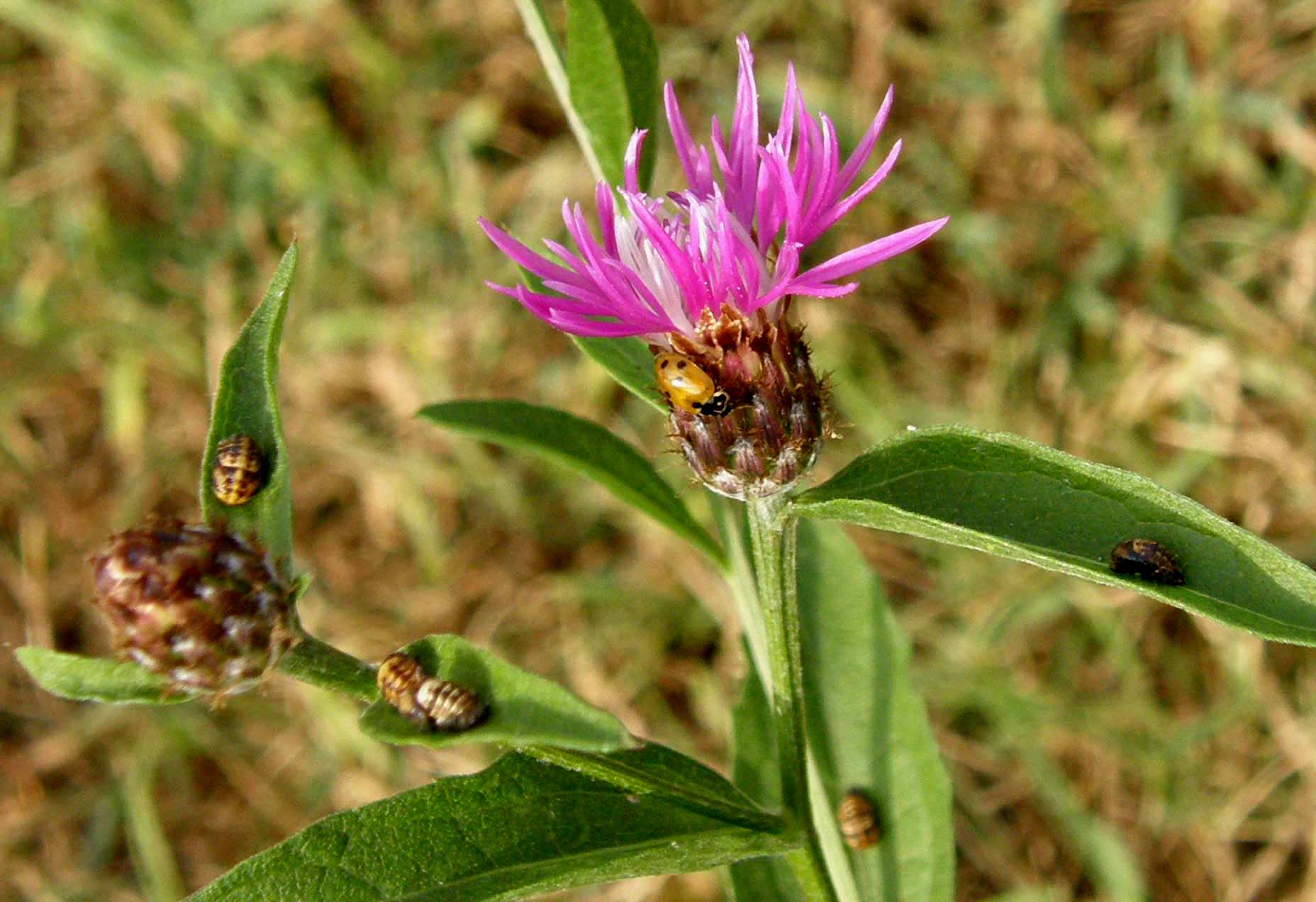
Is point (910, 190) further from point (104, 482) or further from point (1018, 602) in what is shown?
point (104, 482)

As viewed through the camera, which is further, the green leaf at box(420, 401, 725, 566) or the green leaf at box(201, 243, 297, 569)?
the green leaf at box(420, 401, 725, 566)

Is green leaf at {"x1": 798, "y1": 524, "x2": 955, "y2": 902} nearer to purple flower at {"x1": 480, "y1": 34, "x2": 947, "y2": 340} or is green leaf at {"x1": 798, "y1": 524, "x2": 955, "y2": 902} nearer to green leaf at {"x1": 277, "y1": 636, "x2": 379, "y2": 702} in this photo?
purple flower at {"x1": 480, "y1": 34, "x2": 947, "y2": 340}

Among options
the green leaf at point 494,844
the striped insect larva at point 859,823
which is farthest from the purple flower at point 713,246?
the striped insect larva at point 859,823

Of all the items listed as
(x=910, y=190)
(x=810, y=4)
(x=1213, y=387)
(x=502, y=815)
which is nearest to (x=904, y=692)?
(x=502, y=815)

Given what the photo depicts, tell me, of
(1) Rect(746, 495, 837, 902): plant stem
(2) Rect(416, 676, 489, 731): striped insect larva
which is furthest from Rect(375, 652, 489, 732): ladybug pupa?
(1) Rect(746, 495, 837, 902): plant stem

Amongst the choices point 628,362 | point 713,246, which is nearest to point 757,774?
point 628,362

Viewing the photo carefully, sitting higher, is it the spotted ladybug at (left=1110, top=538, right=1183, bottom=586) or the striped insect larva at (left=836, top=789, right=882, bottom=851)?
the spotted ladybug at (left=1110, top=538, right=1183, bottom=586)
